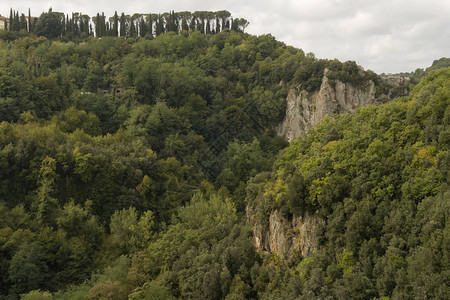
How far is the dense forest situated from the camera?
22.3 m

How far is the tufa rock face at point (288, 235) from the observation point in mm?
25938

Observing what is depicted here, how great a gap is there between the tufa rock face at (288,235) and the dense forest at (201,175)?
0.63m

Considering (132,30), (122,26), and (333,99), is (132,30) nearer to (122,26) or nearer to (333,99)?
(122,26)

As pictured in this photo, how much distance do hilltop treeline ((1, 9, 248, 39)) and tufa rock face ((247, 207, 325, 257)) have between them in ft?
259

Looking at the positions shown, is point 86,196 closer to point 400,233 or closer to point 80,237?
point 80,237

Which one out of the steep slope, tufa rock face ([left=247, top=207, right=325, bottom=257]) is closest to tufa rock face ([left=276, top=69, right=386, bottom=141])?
the steep slope

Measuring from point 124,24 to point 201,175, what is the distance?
194 feet

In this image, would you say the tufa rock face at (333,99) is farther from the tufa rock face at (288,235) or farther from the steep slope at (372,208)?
the tufa rock face at (288,235)

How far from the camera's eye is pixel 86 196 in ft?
156

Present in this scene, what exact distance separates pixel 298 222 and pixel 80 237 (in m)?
23.8

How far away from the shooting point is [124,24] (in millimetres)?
104000

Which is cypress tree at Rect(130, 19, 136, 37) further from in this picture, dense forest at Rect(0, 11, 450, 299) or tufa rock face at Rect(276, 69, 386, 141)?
tufa rock face at Rect(276, 69, 386, 141)

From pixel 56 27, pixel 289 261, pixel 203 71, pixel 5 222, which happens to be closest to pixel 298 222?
pixel 289 261

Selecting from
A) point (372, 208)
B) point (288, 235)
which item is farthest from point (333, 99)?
point (372, 208)
